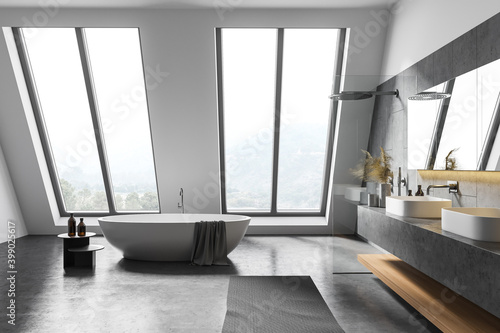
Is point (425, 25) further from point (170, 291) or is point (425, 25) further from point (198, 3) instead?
point (170, 291)

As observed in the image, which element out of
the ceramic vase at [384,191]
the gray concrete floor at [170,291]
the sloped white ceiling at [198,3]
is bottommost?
the gray concrete floor at [170,291]

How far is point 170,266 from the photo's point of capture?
547 cm

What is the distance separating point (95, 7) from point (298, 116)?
3.40m

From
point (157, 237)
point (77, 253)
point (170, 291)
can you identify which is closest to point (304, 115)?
point (157, 237)

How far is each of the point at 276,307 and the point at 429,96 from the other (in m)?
2.63

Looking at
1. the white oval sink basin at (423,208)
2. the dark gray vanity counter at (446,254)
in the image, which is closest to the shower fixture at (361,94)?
the dark gray vanity counter at (446,254)

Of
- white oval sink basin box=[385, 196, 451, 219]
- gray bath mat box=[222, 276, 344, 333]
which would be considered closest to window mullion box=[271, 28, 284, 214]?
gray bath mat box=[222, 276, 344, 333]

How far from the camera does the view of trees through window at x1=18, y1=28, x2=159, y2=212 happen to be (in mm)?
6570

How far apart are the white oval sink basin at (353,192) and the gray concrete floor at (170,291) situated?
46 cm

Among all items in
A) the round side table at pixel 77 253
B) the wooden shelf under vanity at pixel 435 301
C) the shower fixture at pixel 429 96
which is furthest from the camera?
the round side table at pixel 77 253

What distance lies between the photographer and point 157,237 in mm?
5523

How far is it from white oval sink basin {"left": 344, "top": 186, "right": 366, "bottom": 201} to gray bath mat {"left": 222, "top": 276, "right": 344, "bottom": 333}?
1.02 metres

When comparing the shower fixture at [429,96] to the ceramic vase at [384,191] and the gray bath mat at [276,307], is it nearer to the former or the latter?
the ceramic vase at [384,191]

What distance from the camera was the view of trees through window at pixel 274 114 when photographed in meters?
6.61
